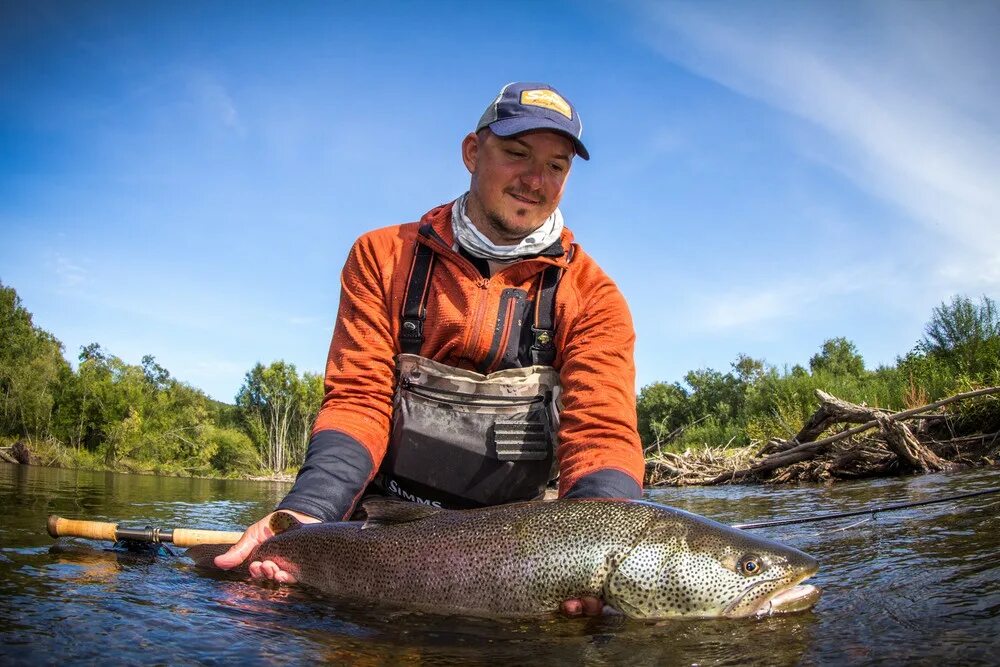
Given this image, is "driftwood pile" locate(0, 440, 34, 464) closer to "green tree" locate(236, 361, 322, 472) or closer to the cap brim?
"green tree" locate(236, 361, 322, 472)

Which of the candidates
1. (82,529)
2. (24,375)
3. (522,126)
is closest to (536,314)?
(522,126)

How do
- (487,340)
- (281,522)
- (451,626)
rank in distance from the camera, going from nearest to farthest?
(451,626), (281,522), (487,340)

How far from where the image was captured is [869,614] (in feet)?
8.49

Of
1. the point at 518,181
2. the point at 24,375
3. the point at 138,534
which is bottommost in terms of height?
the point at 138,534

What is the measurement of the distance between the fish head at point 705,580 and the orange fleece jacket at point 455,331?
4.06ft

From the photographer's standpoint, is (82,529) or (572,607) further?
(82,529)

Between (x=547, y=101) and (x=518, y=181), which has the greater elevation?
(x=547, y=101)

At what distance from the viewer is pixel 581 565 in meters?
2.68

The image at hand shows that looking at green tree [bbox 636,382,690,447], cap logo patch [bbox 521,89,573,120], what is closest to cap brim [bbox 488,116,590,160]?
cap logo patch [bbox 521,89,573,120]

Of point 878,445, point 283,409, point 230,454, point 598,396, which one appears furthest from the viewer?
point 283,409

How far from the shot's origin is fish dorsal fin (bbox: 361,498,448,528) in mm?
2982

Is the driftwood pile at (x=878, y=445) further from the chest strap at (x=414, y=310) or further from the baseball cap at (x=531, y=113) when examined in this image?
the chest strap at (x=414, y=310)

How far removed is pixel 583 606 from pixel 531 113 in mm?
2899

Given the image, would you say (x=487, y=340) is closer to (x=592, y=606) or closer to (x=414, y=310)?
(x=414, y=310)
